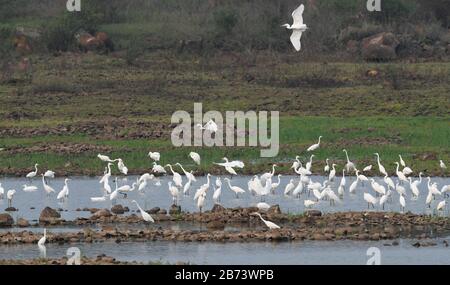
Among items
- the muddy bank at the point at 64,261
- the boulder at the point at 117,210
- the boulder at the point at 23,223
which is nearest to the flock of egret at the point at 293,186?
the boulder at the point at 117,210

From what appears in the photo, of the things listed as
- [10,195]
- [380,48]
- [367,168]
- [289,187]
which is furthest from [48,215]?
[380,48]

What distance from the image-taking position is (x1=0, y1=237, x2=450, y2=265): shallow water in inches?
864

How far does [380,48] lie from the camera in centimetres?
4681

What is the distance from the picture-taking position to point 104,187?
29344 mm

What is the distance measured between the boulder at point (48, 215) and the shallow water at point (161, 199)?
311mm

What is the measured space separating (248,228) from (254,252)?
2.46 m

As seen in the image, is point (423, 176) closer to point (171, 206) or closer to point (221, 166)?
point (221, 166)

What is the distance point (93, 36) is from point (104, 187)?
2073 cm

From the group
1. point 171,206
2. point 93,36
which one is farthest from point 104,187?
point 93,36

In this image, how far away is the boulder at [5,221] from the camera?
2514 cm

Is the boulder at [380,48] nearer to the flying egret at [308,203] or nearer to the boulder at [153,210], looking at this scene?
the flying egret at [308,203]

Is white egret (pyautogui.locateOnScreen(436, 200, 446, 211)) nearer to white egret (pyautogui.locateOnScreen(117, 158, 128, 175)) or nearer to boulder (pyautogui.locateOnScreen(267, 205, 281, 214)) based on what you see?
boulder (pyautogui.locateOnScreen(267, 205, 281, 214))

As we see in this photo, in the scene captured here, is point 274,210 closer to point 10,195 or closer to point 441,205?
point 441,205

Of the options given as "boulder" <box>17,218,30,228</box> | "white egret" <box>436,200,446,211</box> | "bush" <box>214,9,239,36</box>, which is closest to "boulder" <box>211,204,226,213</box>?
"boulder" <box>17,218,30,228</box>
